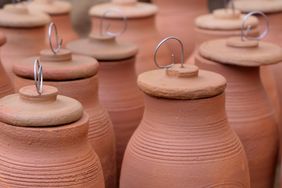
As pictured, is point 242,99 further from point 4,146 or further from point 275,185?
point 4,146

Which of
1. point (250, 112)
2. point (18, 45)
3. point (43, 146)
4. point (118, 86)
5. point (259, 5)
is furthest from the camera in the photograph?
point (259, 5)

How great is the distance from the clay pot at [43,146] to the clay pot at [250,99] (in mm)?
712

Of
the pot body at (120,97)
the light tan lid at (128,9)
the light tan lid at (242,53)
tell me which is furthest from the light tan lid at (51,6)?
the light tan lid at (242,53)

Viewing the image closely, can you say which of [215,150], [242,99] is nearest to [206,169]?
[215,150]

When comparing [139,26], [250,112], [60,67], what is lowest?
[250,112]

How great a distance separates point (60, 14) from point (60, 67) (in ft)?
4.06

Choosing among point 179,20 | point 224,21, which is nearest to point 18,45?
point 224,21

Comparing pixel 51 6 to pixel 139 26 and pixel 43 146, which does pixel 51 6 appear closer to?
pixel 139 26

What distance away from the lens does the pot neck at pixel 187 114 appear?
6.11 ft

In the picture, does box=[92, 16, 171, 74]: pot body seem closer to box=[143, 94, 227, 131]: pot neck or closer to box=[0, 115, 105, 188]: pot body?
box=[143, 94, 227, 131]: pot neck

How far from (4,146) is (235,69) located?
2.95ft

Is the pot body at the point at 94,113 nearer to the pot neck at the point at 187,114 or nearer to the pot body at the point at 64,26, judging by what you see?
the pot neck at the point at 187,114

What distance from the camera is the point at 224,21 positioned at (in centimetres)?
285

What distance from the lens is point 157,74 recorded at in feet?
6.57
